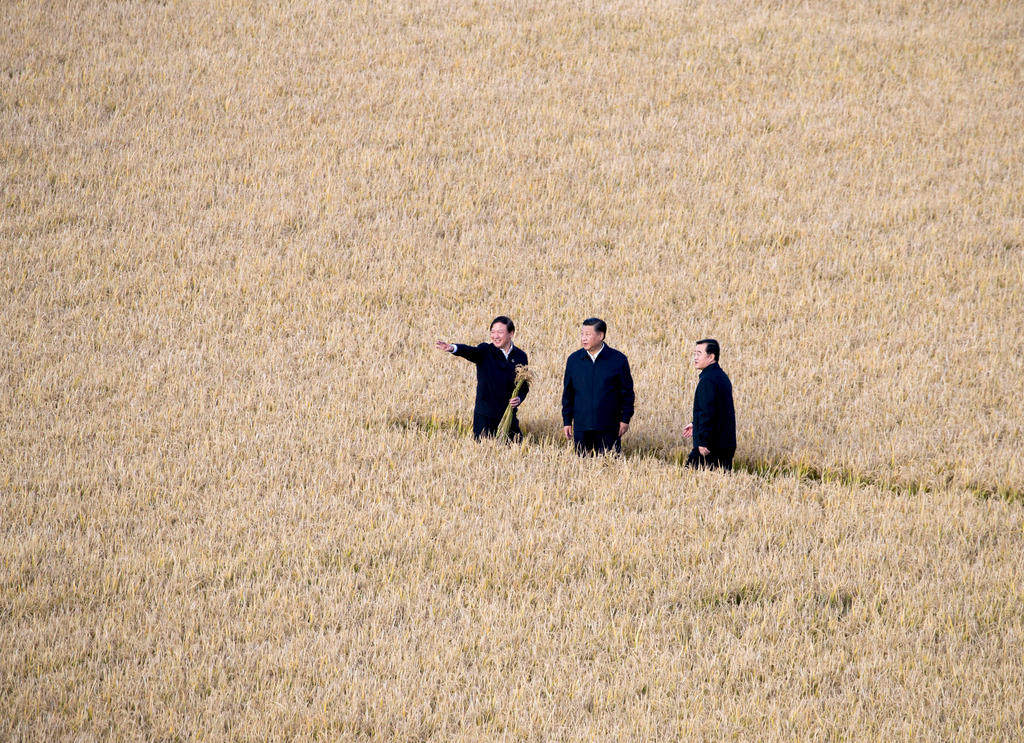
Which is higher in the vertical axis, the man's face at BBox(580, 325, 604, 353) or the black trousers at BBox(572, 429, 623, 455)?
the man's face at BBox(580, 325, 604, 353)

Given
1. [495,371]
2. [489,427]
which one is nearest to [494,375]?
[495,371]

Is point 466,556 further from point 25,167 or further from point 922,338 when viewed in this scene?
point 25,167

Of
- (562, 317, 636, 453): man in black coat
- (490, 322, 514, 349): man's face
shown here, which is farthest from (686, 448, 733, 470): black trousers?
(490, 322, 514, 349): man's face

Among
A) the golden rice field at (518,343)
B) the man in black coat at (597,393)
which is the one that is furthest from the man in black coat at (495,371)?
the man in black coat at (597,393)

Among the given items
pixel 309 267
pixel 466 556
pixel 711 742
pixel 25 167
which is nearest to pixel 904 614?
pixel 711 742

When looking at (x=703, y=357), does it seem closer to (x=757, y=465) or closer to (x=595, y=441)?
(x=595, y=441)

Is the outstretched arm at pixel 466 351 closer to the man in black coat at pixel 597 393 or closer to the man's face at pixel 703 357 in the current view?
the man in black coat at pixel 597 393

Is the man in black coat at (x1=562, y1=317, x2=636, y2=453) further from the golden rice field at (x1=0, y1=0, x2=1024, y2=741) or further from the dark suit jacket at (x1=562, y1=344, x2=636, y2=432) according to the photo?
the golden rice field at (x1=0, y1=0, x2=1024, y2=741)

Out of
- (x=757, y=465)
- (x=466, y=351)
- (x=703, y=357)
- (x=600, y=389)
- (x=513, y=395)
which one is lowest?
(x=757, y=465)
